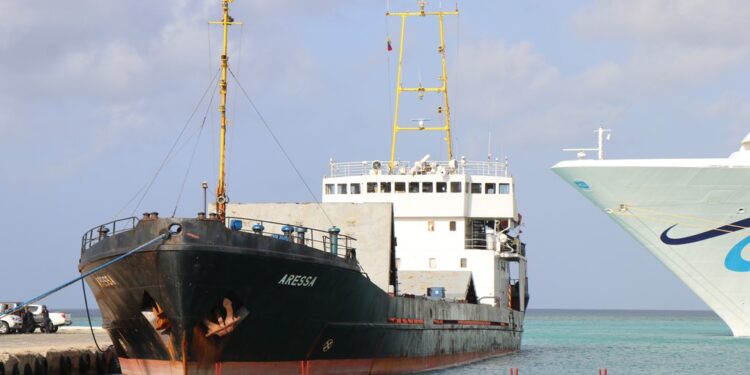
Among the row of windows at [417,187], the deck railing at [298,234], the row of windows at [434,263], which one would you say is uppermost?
the row of windows at [417,187]

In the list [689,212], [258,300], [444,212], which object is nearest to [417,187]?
[444,212]

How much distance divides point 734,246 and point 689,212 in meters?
1.97

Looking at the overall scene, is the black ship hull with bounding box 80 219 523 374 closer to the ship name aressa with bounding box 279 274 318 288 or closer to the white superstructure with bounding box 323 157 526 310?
the ship name aressa with bounding box 279 274 318 288

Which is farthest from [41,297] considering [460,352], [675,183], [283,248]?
[675,183]

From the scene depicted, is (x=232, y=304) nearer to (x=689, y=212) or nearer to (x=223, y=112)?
(x=223, y=112)

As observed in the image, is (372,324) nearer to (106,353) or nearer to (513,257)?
(106,353)

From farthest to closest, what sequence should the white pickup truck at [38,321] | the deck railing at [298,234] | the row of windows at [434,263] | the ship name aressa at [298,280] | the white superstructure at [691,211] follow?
the white pickup truck at [38,321], the white superstructure at [691,211], the row of windows at [434,263], the deck railing at [298,234], the ship name aressa at [298,280]

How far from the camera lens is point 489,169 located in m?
35.0

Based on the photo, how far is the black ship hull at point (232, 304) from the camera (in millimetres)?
19188

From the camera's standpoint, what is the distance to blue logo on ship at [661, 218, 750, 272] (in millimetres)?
35969

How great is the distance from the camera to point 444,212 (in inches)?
1304

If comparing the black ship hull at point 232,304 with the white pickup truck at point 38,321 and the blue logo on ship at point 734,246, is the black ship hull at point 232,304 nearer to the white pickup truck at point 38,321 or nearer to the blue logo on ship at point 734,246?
the blue logo on ship at point 734,246

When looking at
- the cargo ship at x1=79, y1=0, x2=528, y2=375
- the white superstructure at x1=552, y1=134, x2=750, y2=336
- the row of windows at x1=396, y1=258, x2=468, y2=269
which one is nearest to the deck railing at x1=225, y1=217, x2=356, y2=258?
the cargo ship at x1=79, y1=0, x2=528, y2=375

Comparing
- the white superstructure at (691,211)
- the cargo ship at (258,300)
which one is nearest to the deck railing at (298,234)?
the cargo ship at (258,300)
